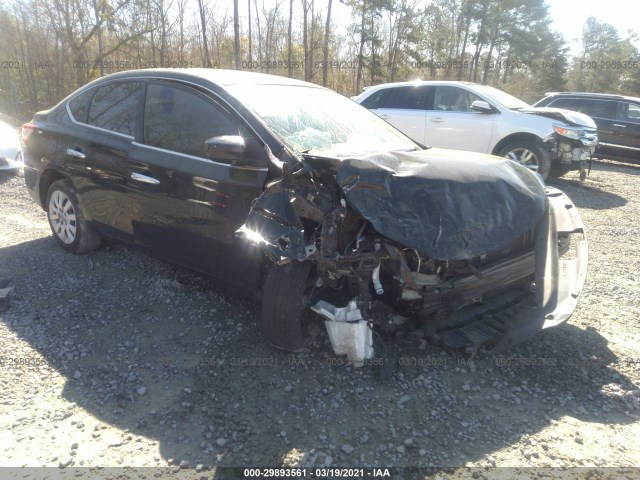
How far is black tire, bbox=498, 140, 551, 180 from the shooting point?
28.1 ft

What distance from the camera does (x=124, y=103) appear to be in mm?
4117

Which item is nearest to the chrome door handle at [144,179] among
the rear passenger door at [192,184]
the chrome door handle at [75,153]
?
the rear passenger door at [192,184]

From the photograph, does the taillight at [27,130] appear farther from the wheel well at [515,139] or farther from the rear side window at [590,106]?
the rear side window at [590,106]

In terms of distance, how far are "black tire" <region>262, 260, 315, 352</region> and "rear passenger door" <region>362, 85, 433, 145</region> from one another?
23.4 ft

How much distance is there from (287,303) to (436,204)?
3.41ft

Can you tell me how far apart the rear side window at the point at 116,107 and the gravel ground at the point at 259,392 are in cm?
133

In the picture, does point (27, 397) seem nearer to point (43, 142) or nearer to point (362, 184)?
point (362, 184)

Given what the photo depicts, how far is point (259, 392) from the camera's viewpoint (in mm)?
2871

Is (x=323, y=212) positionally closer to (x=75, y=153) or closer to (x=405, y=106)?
(x=75, y=153)

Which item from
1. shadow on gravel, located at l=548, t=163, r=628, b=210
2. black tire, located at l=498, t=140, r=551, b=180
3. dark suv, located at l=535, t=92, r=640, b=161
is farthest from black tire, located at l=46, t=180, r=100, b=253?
dark suv, located at l=535, t=92, r=640, b=161

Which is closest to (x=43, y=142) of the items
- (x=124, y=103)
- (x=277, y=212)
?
(x=124, y=103)

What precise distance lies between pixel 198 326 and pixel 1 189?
5.82 m

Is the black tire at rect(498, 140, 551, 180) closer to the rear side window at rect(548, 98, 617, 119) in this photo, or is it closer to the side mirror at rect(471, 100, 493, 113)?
the side mirror at rect(471, 100, 493, 113)

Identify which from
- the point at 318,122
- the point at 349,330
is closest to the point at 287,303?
the point at 349,330
